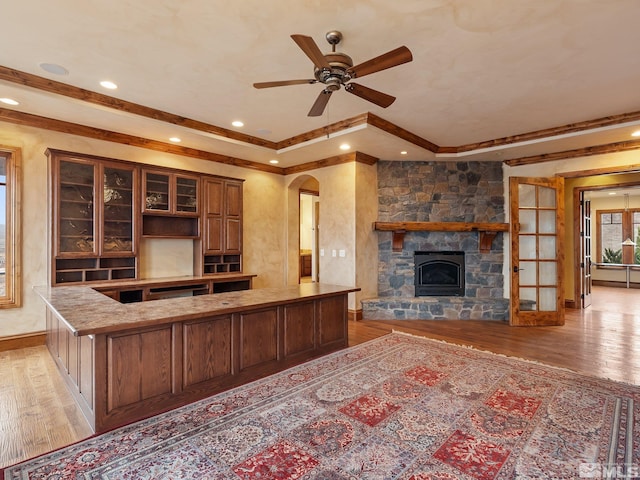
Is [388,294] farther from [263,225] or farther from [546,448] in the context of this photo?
[546,448]

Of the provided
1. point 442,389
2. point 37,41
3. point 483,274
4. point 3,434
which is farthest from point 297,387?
point 483,274

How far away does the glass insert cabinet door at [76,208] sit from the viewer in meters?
4.02

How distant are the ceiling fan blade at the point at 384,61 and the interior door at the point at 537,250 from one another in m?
4.07

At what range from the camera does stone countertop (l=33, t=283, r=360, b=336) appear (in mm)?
2180

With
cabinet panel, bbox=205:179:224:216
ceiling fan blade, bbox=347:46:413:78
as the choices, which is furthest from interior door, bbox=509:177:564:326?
cabinet panel, bbox=205:179:224:216

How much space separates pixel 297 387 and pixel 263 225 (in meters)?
3.89

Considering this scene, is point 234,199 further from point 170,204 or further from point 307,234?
point 307,234

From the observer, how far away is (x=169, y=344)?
2.54 m

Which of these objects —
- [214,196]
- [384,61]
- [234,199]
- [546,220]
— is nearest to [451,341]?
[546,220]

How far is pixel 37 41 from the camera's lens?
8.71ft

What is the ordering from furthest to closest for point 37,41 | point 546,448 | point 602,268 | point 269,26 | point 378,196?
point 602,268, point 378,196, point 37,41, point 269,26, point 546,448

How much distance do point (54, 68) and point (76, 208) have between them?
5.51 feet

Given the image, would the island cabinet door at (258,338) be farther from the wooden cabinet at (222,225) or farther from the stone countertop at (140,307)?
the wooden cabinet at (222,225)

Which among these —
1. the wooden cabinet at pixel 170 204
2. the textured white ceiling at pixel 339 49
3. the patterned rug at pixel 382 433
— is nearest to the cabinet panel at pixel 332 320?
the patterned rug at pixel 382 433
